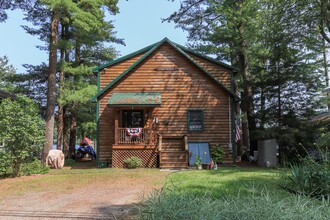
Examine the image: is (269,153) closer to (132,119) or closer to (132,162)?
(132,162)

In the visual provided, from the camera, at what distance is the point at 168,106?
15531 mm

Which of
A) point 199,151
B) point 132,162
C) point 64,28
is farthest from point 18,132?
point 64,28

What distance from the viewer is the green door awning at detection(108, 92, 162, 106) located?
1422 cm

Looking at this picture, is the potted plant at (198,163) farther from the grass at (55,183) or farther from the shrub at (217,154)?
the grass at (55,183)

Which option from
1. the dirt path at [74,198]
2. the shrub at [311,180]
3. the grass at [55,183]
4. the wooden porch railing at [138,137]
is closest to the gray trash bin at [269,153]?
the wooden porch railing at [138,137]

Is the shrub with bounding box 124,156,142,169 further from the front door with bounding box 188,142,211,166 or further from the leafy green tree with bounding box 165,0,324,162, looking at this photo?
the leafy green tree with bounding box 165,0,324,162

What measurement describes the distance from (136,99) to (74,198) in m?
8.02

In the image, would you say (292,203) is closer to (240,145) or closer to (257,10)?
(257,10)

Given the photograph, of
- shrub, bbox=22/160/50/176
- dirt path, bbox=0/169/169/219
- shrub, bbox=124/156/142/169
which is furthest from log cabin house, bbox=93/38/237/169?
dirt path, bbox=0/169/169/219

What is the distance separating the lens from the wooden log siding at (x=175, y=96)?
15336 millimetres

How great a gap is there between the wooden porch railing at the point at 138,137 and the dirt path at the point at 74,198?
162 inches

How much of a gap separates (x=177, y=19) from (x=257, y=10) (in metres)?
5.67

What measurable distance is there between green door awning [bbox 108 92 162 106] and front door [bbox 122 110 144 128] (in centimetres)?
104

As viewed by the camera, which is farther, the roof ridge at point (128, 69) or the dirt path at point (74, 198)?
the roof ridge at point (128, 69)
